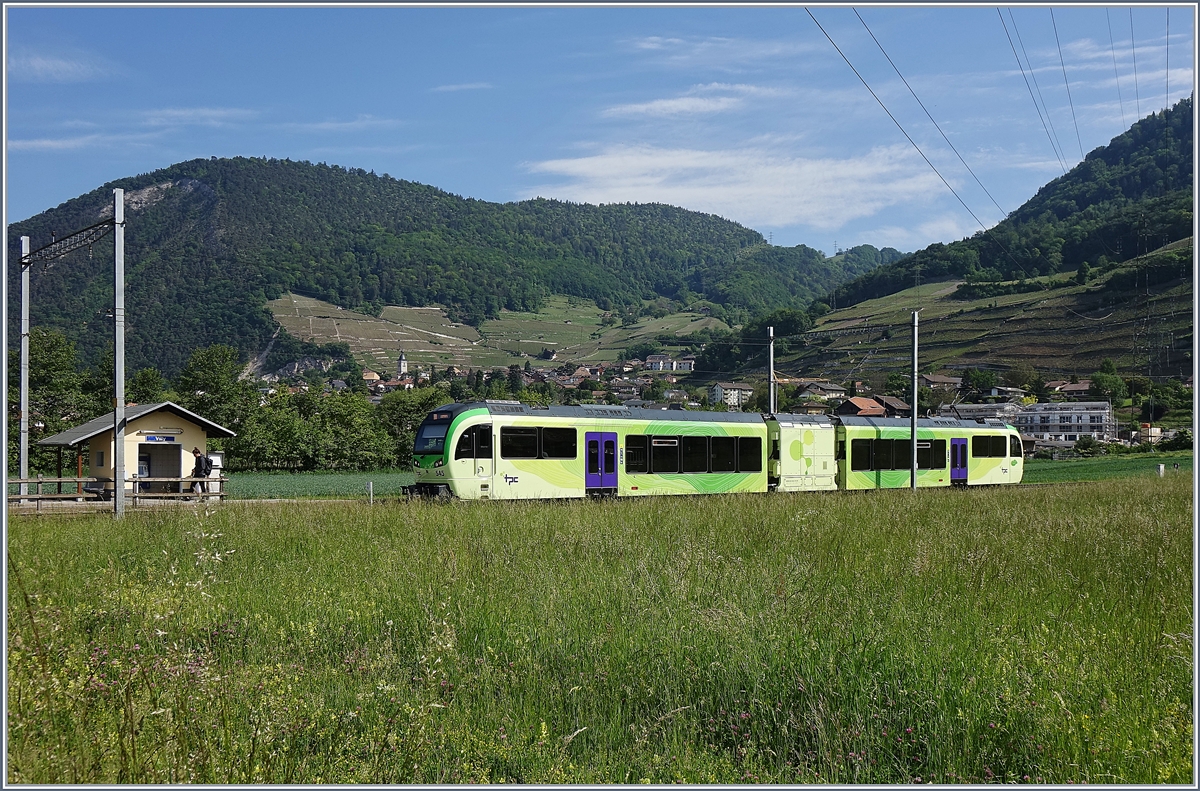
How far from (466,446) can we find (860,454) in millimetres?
16705

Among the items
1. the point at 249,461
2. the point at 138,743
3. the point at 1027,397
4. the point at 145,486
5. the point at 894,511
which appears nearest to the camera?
the point at 138,743

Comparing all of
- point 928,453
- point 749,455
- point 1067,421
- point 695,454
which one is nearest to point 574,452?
point 695,454

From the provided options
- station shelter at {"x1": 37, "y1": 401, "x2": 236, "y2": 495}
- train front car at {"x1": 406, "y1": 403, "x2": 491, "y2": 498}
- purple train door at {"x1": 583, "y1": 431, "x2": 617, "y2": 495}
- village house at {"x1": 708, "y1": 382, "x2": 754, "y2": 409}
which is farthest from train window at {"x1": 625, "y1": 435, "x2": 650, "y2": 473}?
village house at {"x1": 708, "y1": 382, "x2": 754, "y2": 409}

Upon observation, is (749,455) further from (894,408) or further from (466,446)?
(894,408)

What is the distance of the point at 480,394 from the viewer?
10644 centimetres

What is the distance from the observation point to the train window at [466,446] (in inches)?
850

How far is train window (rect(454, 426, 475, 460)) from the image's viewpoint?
21594 mm

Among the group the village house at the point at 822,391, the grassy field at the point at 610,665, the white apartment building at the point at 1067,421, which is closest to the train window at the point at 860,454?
the grassy field at the point at 610,665

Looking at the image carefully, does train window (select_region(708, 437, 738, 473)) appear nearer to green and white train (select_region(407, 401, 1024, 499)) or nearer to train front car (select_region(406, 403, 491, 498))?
green and white train (select_region(407, 401, 1024, 499))

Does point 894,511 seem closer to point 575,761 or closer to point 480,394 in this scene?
point 575,761

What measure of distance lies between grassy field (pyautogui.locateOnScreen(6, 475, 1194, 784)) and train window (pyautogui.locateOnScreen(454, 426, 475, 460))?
10.7m

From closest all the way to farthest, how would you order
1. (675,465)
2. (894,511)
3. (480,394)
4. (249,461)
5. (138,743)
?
1. (138,743)
2. (894,511)
3. (675,465)
4. (249,461)
5. (480,394)

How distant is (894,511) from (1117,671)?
10755 mm

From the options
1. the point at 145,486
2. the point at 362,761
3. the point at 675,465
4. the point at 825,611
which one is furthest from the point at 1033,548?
the point at 145,486
